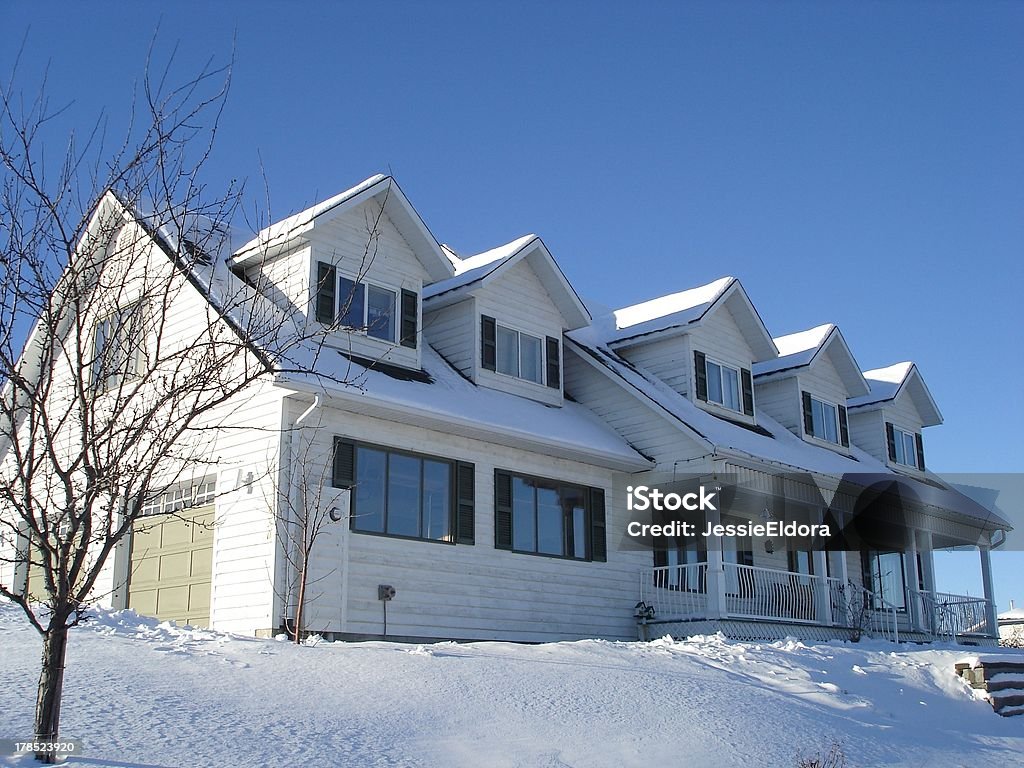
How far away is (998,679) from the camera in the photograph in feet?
43.5

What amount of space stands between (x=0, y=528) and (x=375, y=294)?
7062mm

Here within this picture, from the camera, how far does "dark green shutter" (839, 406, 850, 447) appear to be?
25047 millimetres

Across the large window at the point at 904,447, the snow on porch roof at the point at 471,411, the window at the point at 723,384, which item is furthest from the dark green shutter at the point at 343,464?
the large window at the point at 904,447

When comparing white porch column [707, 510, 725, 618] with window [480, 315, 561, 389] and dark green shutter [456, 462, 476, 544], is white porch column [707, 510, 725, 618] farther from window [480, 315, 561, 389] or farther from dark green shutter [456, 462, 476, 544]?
dark green shutter [456, 462, 476, 544]

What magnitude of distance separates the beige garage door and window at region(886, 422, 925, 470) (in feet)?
59.8

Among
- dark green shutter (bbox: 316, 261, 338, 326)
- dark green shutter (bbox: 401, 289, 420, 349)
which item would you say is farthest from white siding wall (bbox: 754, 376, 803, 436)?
dark green shutter (bbox: 316, 261, 338, 326)

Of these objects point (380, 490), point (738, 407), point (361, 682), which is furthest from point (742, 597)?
point (361, 682)

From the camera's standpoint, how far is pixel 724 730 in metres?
8.98

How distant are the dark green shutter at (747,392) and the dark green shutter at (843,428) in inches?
162

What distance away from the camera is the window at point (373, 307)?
15.8m

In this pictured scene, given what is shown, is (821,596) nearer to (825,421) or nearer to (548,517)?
(548,517)

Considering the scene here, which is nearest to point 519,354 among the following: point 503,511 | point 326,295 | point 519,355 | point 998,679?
point 519,355

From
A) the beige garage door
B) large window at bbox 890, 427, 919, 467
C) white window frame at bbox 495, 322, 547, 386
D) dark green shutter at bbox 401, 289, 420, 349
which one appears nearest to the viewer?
the beige garage door

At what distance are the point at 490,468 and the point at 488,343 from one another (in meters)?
2.57
